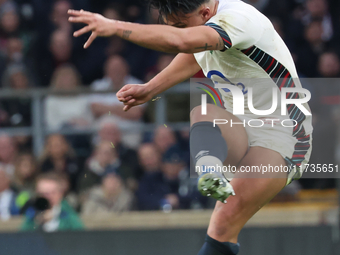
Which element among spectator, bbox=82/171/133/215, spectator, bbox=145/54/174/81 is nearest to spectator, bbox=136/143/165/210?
spectator, bbox=82/171/133/215

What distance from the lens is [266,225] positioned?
4332 millimetres

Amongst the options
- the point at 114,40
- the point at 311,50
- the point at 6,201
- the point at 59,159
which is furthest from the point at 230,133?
the point at 114,40

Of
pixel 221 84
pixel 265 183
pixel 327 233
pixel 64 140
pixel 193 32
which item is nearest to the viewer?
pixel 193 32

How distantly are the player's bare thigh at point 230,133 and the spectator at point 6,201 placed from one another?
2.68 meters

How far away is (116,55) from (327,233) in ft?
9.45

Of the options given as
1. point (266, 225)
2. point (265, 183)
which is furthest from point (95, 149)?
point (265, 183)

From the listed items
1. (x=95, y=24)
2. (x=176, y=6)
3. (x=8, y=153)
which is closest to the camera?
(x=95, y=24)

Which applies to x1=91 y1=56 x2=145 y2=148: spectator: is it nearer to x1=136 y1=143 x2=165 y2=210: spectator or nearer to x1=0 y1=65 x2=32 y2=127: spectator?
x1=136 y1=143 x2=165 y2=210: spectator

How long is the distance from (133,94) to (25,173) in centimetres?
238

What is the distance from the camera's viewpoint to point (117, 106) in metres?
4.61

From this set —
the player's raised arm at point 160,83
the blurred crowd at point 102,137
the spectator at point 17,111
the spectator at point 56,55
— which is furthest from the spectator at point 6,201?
the player's raised arm at point 160,83

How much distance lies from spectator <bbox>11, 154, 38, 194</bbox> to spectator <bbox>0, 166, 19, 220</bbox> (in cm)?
6

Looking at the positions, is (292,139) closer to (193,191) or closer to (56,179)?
(193,191)

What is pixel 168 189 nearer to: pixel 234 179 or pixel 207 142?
pixel 234 179
